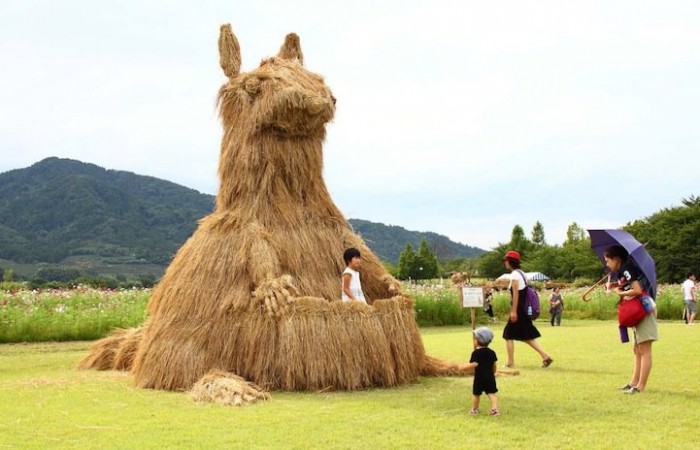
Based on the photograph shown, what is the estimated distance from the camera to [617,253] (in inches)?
281

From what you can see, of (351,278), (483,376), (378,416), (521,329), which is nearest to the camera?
(378,416)

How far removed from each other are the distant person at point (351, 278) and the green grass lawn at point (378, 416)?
1060 millimetres

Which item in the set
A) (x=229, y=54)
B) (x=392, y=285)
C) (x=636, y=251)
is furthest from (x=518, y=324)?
(x=229, y=54)

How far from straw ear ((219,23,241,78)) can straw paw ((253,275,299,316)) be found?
262cm

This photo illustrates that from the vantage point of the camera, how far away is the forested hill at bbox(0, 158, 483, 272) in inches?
3167

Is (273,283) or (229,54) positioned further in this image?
(229,54)

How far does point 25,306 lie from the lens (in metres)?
16.1

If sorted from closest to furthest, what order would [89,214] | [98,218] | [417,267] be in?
[417,267] < [98,218] < [89,214]

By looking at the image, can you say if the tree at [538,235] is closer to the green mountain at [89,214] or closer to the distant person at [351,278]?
the green mountain at [89,214]

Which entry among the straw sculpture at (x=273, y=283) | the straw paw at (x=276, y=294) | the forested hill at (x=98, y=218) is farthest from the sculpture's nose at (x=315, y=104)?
the forested hill at (x=98, y=218)

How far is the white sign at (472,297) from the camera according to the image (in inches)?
313

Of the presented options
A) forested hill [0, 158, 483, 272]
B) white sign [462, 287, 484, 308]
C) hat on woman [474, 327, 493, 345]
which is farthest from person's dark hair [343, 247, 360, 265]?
forested hill [0, 158, 483, 272]

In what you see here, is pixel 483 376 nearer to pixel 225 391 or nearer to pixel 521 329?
pixel 225 391

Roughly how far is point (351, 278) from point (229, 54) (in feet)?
9.69
